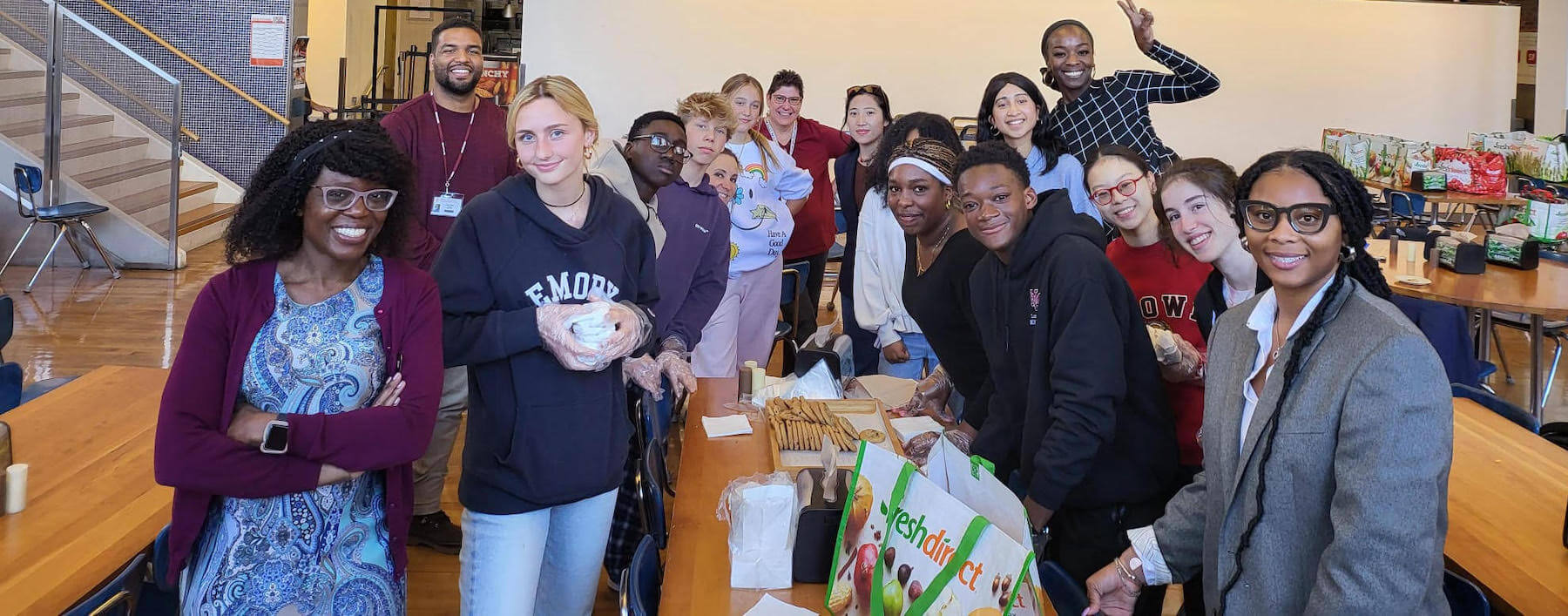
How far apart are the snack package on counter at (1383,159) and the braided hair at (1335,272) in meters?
8.79

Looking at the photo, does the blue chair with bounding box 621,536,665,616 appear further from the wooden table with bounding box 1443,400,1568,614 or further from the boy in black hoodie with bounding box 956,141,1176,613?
the wooden table with bounding box 1443,400,1568,614

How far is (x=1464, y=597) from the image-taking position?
2.08 meters

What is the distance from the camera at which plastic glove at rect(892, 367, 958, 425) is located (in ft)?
11.1

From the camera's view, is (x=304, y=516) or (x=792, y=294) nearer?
(x=304, y=516)

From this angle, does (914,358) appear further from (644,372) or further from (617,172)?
(644,372)

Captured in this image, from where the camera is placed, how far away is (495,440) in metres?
2.34

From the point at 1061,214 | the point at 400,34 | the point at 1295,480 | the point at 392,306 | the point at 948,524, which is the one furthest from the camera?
the point at 400,34

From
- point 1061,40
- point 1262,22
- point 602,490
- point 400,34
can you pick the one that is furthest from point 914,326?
point 400,34

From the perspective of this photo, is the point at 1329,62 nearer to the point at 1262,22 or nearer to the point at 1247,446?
the point at 1262,22

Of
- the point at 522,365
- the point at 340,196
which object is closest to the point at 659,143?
the point at 522,365

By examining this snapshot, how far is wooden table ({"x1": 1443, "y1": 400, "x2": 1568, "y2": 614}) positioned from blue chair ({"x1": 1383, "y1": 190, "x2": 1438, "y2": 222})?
232 inches

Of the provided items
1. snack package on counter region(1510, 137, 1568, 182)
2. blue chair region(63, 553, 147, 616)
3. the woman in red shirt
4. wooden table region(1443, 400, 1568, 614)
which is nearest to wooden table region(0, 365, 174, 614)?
blue chair region(63, 553, 147, 616)

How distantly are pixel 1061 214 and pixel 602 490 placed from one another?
3.61 ft

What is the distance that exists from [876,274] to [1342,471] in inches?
115
